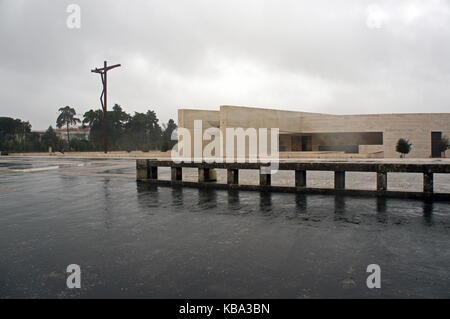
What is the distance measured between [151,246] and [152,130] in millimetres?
99359

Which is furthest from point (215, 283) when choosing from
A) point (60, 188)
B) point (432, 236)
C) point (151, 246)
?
point (60, 188)

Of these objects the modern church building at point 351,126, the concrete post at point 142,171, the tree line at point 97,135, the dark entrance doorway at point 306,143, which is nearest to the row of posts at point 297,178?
the concrete post at point 142,171

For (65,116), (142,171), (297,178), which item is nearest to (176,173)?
(142,171)

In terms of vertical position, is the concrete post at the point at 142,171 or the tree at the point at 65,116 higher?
the tree at the point at 65,116

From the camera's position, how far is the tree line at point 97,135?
227 ft

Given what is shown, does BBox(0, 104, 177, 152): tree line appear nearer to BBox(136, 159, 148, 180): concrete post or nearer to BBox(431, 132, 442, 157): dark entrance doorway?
BBox(431, 132, 442, 157): dark entrance doorway

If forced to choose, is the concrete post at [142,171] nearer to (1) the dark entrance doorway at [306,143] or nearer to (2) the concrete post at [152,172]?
(2) the concrete post at [152,172]

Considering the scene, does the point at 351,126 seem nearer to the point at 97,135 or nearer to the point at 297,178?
the point at 297,178

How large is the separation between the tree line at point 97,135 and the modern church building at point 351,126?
2879cm

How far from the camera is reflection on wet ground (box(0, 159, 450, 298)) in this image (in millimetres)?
3488

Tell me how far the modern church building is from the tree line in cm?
2879

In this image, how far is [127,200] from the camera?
9.31 metres

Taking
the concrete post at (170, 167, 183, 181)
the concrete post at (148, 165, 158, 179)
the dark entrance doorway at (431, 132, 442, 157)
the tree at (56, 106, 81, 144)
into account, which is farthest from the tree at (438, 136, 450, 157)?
the tree at (56, 106, 81, 144)
